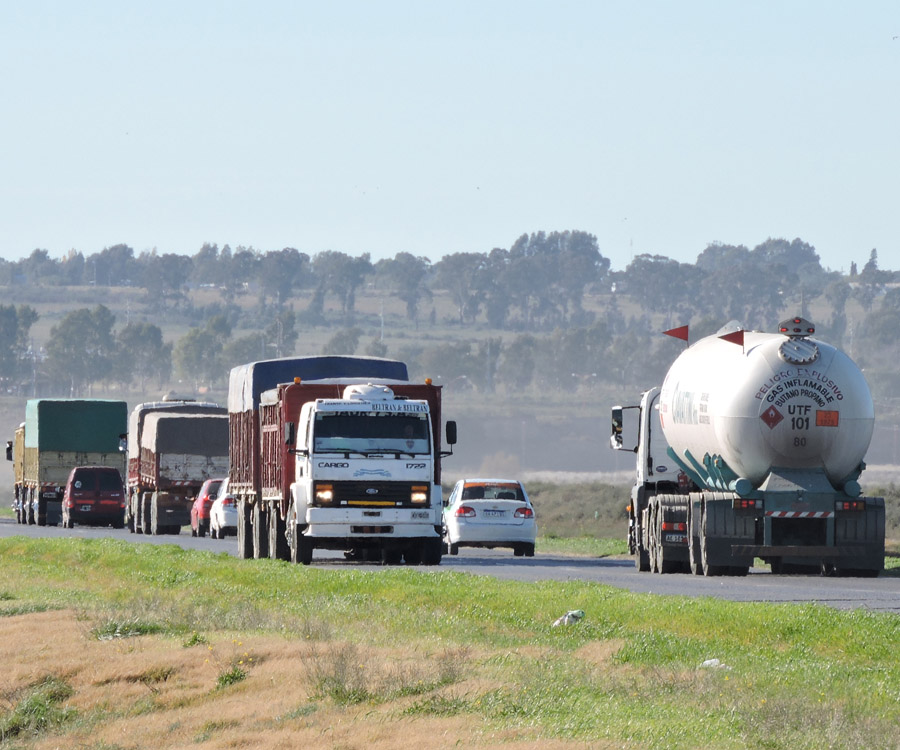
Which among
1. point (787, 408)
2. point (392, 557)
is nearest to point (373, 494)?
point (392, 557)

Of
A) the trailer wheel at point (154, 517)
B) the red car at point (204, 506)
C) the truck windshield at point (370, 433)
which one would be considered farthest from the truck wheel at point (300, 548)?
the trailer wheel at point (154, 517)

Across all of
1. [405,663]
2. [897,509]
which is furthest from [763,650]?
[897,509]

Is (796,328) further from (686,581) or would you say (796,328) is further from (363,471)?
(363,471)

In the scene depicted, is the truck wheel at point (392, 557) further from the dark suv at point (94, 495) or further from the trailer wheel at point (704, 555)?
the dark suv at point (94, 495)

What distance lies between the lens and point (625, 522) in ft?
228

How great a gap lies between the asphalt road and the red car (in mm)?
11460

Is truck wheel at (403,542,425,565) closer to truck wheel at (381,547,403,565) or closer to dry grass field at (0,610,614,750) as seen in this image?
truck wheel at (381,547,403,565)

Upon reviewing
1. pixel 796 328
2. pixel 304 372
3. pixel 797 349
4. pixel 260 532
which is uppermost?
pixel 796 328

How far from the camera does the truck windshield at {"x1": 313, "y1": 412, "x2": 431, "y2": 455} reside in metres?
29.4

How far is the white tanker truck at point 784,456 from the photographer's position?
27.1m

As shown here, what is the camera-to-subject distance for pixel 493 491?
38.4 m

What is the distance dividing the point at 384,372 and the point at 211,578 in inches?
381

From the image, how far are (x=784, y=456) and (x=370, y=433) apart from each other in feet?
22.5

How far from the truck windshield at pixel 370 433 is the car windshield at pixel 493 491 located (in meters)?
8.45
